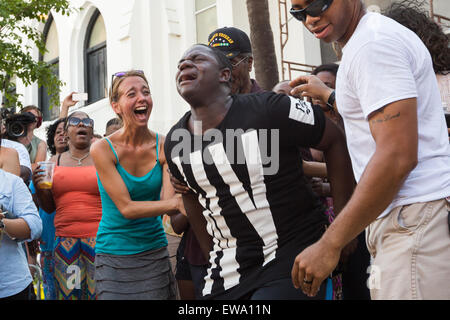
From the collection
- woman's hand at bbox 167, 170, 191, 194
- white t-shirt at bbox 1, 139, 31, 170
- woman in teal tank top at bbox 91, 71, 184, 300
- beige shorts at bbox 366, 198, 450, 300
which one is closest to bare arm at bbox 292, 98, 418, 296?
beige shorts at bbox 366, 198, 450, 300

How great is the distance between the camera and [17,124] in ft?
22.9

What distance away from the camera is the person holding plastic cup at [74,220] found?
5.16m

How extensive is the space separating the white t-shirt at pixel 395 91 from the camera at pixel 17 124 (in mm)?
5319

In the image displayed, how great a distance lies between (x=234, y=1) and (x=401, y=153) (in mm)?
11954

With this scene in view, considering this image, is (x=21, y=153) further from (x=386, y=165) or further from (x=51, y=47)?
(x=51, y=47)

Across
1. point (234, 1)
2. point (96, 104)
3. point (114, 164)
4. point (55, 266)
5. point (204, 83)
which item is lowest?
point (55, 266)

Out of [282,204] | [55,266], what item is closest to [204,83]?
[282,204]

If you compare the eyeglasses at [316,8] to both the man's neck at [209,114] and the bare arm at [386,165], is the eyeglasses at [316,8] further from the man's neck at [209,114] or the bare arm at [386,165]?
the man's neck at [209,114]

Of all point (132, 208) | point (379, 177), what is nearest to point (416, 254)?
point (379, 177)

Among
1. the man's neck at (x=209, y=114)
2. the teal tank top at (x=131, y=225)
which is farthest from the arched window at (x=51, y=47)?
the man's neck at (x=209, y=114)

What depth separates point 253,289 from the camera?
9.14 feet

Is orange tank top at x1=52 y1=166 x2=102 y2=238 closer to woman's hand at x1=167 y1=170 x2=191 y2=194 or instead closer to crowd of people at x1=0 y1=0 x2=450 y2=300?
crowd of people at x1=0 y1=0 x2=450 y2=300

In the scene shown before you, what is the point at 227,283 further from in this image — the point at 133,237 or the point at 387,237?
the point at 133,237

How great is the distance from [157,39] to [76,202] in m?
9.90
